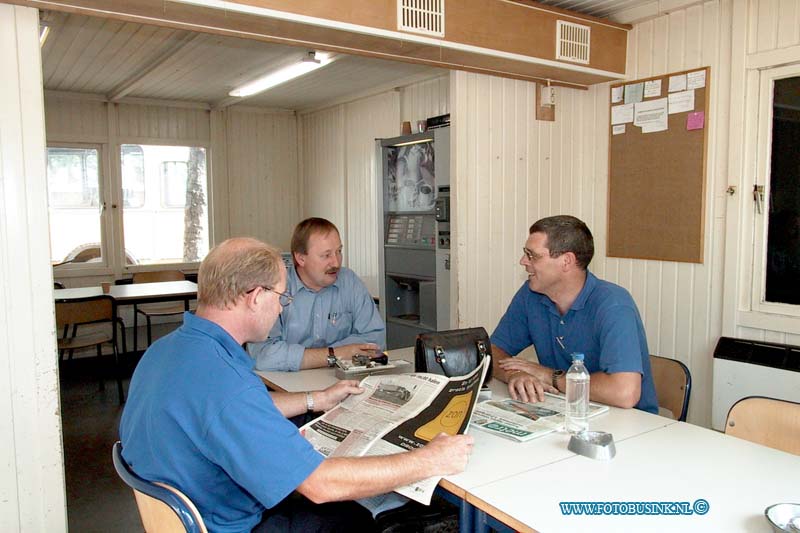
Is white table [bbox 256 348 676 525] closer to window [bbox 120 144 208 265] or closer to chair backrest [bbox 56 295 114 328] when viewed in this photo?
chair backrest [bbox 56 295 114 328]

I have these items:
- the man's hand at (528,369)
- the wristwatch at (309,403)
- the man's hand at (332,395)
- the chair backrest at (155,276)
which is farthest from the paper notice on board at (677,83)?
the chair backrest at (155,276)

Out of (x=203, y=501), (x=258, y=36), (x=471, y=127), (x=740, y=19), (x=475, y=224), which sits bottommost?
(x=203, y=501)

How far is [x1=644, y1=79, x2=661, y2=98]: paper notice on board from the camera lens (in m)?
3.85

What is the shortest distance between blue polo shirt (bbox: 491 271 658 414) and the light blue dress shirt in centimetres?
65

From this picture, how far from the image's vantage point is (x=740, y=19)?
3.38 meters

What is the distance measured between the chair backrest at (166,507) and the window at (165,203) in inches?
262

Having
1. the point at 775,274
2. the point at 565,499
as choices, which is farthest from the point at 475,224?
the point at 565,499

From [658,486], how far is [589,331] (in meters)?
0.97

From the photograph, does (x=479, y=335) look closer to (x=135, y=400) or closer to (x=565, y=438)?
(x=565, y=438)

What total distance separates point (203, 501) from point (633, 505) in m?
1.01

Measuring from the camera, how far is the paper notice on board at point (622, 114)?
13.2 ft

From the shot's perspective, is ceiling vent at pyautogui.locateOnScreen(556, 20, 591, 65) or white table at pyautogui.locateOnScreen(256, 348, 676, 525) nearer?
white table at pyautogui.locateOnScreen(256, 348, 676, 525)

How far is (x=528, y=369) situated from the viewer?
92.8 inches

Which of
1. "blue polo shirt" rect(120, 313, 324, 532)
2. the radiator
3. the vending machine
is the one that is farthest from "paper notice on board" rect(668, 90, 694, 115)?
"blue polo shirt" rect(120, 313, 324, 532)
